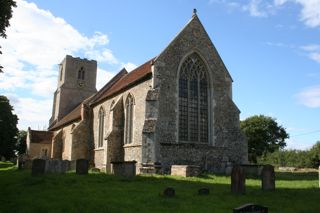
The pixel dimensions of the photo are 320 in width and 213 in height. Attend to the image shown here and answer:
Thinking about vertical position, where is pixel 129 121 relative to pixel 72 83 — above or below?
below

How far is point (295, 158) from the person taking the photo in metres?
64.6

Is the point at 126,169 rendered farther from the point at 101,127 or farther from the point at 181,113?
the point at 101,127

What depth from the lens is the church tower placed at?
49.1 m

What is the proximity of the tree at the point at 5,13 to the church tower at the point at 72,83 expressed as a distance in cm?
3358

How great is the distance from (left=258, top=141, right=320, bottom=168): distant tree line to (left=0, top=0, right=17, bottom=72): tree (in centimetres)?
5451

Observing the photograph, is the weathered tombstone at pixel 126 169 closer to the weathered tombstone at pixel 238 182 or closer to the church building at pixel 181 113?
the church building at pixel 181 113

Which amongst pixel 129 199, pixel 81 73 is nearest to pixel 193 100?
pixel 129 199

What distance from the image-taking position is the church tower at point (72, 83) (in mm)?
49094

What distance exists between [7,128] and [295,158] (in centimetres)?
4960

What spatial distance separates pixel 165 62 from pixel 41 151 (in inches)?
1075

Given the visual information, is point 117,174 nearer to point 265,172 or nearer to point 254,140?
point 265,172

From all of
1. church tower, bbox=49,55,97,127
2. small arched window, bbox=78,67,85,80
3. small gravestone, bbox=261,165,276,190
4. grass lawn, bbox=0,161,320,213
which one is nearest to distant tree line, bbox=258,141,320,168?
church tower, bbox=49,55,97,127

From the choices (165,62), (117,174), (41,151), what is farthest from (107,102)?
(41,151)

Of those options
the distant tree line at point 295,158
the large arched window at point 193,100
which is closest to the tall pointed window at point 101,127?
the large arched window at point 193,100
